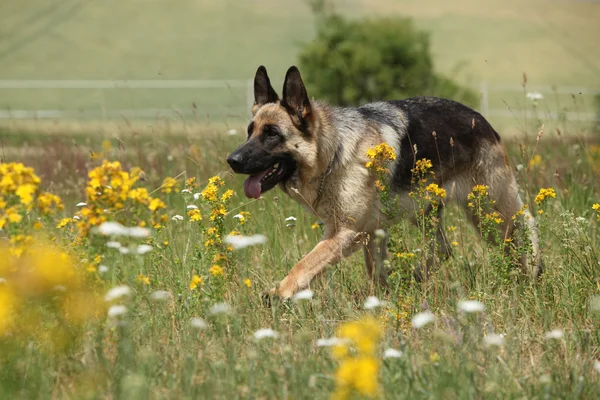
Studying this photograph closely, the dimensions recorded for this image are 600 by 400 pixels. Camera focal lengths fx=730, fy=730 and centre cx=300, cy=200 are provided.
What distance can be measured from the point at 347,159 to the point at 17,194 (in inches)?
110

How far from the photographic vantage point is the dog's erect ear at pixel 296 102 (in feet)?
17.1

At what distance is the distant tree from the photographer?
1900 cm

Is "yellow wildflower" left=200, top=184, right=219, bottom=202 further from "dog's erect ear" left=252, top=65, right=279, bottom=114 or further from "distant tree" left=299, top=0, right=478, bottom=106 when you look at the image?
"distant tree" left=299, top=0, right=478, bottom=106

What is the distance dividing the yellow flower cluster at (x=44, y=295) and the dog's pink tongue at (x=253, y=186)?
78.7 inches

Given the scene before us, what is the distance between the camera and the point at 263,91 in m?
5.48

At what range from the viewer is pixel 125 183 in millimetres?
3062

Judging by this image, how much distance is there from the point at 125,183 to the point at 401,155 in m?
2.93

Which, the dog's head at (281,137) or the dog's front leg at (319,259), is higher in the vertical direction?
the dog's head at (281,137)

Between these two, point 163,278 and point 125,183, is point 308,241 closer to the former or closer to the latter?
point 163,278

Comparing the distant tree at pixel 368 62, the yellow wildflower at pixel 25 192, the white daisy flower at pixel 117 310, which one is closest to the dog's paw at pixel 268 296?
the white daisy flower at pixel 117 310

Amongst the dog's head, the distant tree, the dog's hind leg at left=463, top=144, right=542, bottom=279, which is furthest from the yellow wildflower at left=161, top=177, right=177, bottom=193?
the distant tree

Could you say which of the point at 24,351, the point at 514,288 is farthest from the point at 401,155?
the point at 24,351

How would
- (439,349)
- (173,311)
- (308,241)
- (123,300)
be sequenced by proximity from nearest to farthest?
(123,300), (439,349), (173,311), (308,241)

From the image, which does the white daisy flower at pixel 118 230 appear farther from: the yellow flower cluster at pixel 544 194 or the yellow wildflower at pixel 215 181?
the yellow flower cluster at pixel 544 194
